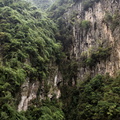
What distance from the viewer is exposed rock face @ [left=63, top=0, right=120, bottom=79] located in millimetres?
11270

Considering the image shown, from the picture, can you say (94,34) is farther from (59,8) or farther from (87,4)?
(59,8)

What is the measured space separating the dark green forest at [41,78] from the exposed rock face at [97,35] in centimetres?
68

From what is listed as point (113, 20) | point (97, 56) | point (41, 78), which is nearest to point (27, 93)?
point (41, 78)

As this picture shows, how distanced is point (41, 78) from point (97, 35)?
755cm

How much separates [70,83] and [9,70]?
7.33 meters

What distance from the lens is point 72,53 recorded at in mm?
15133

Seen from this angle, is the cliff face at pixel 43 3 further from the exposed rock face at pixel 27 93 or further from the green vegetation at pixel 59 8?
the exposed rock face at pixel 27 93

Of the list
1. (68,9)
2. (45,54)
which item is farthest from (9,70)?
(68,9)

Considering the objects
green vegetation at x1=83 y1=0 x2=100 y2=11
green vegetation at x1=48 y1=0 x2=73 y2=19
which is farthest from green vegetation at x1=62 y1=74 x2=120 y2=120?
green vegetation at x1=48 y1=0 x2=73 y2=19

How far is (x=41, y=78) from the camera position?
34.4 feet

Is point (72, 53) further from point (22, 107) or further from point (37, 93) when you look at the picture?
point (22, 107)

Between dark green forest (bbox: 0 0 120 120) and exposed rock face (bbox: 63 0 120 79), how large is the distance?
0.68 metres

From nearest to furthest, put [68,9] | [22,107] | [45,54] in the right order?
[22,107], [45,54], [68,9]

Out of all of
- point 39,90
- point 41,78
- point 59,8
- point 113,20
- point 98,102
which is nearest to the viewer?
point 98,102
